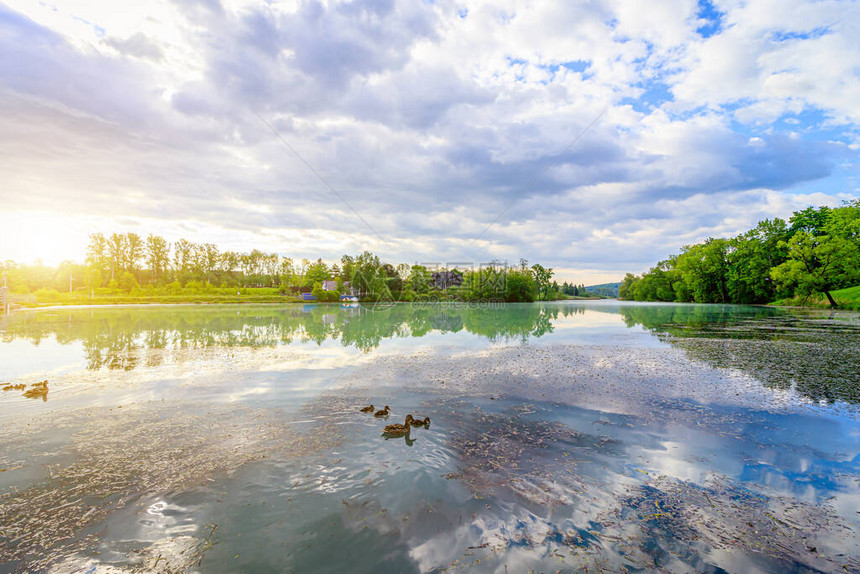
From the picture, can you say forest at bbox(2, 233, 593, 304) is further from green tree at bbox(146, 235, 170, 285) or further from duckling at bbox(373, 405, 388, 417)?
duckling at bbox(373, 405, 388, 417)

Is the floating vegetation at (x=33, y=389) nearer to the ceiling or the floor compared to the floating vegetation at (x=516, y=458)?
nearer to the ceiling

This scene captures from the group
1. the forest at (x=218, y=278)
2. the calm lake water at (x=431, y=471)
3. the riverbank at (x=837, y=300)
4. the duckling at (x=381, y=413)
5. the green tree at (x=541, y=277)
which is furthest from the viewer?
the green tree at (x=541, y=277)

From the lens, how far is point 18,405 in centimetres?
833

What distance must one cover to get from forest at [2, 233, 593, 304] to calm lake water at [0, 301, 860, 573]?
6491cm

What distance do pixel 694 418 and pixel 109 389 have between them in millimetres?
13652

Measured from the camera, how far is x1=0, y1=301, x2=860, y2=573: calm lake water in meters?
3.79

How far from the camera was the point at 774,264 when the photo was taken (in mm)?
62219

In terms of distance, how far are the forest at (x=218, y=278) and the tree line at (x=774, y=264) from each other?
3469 cm

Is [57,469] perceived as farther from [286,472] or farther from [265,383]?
[265,383]

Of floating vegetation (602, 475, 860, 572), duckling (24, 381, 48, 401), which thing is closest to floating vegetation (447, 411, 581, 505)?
floating vegetation (602, 475, 860, 572)

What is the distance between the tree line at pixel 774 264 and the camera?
44.1m

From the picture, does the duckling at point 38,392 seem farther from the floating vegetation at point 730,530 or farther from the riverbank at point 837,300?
the riverbank at point 837,300

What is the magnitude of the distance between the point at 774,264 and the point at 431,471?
8027cm

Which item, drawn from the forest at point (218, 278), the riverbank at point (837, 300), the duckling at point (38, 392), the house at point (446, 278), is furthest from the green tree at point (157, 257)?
the riverbank at point (837, 300)
